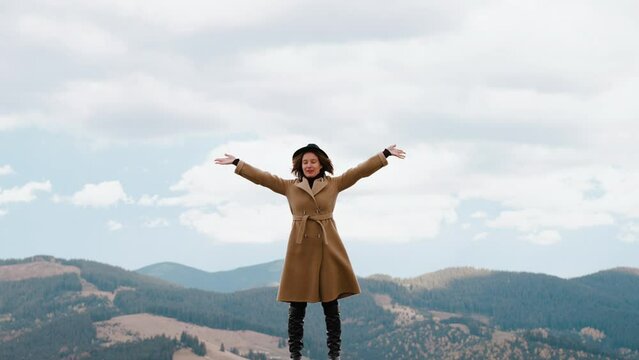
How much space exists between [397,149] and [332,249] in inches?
110

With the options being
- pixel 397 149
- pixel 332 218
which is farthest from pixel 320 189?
pixel 397 149

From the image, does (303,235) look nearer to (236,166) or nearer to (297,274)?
(297,274)

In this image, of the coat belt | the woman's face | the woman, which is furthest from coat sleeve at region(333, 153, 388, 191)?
the coat belt

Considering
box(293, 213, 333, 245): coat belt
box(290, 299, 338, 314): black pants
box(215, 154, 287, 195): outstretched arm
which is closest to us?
box(290, 299, 338, 314): black pants

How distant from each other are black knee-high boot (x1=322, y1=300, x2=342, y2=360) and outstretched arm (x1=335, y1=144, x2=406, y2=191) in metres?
2.84

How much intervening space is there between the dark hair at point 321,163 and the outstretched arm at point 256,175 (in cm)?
39

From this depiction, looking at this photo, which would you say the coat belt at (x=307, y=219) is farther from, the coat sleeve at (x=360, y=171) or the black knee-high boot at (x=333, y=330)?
the black knee-high boot at (x=333, y=330)

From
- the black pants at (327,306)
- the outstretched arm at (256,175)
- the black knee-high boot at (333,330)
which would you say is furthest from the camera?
the outstretched arm at (256,175)

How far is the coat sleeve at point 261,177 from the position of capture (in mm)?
19109

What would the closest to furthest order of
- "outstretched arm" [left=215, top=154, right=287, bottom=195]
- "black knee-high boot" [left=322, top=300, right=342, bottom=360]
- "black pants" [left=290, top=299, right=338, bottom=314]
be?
"black knee-high boot" [left=322, top=300, right=342, bottom=360] < "black pants" [left=290, top=299, right=338, bottom=314] < "outstretched arm" [left=215, top=154, right=287, bottom=195]

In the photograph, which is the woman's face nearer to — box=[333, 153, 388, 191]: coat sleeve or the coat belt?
box=[333, 153, 388, 191]: coat sleeve

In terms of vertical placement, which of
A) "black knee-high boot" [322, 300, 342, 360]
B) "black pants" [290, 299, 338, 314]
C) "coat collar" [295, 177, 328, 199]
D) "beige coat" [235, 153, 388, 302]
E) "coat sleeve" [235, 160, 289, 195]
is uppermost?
"coat sleeve" [235, 160, 289, 195]

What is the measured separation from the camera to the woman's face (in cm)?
1873

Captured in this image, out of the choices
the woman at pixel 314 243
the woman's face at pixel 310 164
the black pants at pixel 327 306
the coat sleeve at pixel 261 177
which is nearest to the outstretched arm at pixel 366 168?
the woman at pixel 314 243
